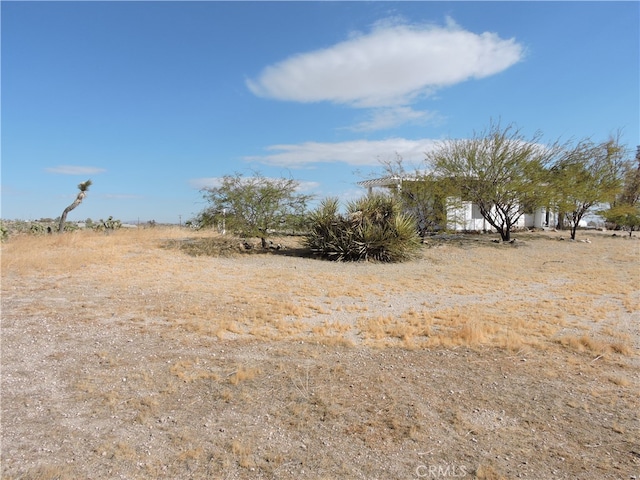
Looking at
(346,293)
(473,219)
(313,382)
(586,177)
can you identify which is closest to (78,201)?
(346,293)

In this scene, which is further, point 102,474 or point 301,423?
point 301,423

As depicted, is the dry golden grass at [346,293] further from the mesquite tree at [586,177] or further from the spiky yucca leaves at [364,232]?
the mesquite tree at [586,177]

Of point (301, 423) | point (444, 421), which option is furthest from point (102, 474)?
point (444, 421)

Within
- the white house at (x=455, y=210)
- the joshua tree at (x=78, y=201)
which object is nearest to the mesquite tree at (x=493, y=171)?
the white house at (x=455, y=210)

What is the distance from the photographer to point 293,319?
22.1ft

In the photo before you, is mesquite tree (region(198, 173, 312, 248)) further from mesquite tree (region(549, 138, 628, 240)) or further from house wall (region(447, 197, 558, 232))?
mesquite tree (region(549, 138, 628, 240))

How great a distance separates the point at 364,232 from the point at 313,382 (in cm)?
1090

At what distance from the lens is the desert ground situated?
2.86 meters

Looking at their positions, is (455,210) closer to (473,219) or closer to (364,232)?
(364,232)

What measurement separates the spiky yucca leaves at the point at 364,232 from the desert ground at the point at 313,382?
5.30 m

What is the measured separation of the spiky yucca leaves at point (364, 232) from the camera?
14.8 meters

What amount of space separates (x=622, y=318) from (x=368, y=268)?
23.9 ft

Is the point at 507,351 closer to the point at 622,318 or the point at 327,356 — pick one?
the point at 327,356

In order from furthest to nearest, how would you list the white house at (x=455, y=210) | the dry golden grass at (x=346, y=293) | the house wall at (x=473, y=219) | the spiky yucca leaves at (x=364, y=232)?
1. the house wall at (x=473, y=219)
2. the white house at (x=455, y=210)
3. the spiky yucca leaves at (x=364, y=232)
4. the dry golden grass at (x=346, y=293)
